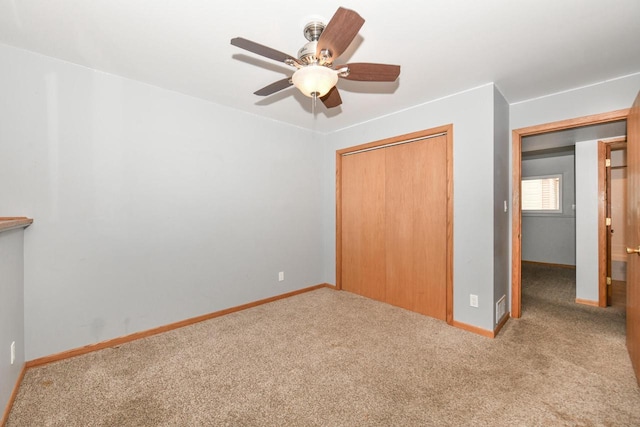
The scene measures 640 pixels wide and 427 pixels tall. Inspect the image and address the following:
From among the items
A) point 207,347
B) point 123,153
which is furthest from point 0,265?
point 207,347

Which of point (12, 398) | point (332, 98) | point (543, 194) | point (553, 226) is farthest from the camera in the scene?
point (543, 194)

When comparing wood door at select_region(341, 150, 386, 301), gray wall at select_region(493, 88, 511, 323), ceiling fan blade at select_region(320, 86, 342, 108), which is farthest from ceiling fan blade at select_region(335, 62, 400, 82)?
wood door at select_region(341, 150, 386, 301)

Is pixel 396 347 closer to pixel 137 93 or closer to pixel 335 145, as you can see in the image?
pixel 335 145

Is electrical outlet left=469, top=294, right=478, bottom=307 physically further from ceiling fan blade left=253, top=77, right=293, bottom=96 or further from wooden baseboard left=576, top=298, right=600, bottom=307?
ceiling fan blade left=253, top=77, right=293, bottom=96

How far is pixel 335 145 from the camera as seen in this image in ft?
12.8

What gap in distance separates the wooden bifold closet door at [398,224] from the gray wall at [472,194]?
146mm

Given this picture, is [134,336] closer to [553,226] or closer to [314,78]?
[314,78]

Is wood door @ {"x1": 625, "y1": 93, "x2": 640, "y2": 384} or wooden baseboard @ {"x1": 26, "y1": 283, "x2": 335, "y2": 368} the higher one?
wood door @ {"x1": 625, "y1": 93, "x2": 640, "y2": 384}

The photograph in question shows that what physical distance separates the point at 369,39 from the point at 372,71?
1.17 ft

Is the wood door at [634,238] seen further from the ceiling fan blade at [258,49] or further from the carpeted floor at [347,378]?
the ceiling fan blade at [258,49]

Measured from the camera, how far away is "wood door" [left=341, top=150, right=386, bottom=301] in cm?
341

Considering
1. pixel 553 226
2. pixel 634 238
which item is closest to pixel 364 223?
pixel 634 238

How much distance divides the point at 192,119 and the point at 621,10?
3282 mm

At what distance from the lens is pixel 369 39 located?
1.81 metres
